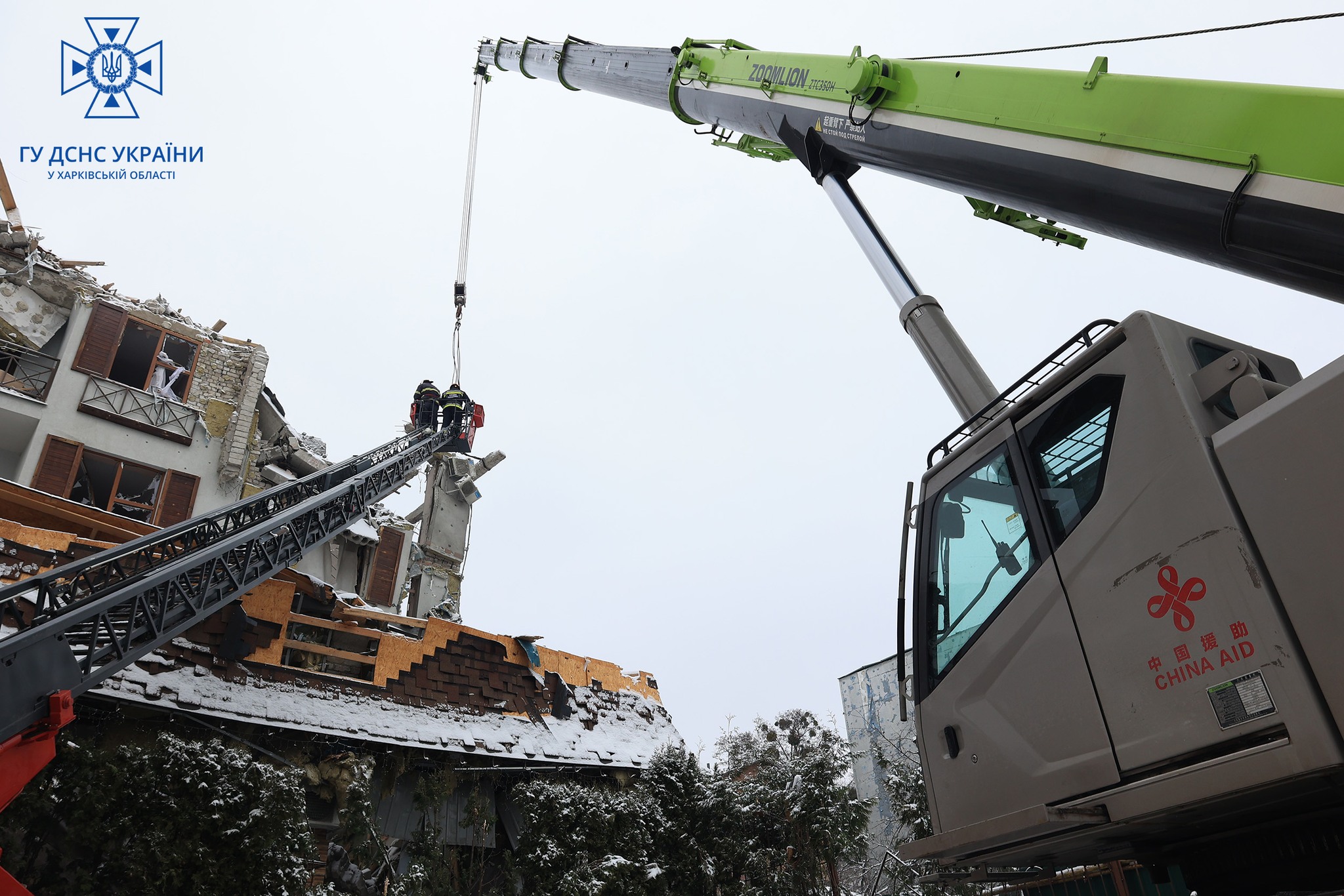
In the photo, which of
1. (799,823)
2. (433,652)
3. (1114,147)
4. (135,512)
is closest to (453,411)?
(135,512)

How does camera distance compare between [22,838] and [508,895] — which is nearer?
[22,838]

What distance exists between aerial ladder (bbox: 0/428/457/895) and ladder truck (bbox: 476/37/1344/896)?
7562 millimetres

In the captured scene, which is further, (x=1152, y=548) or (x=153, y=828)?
(x=153, y=828)

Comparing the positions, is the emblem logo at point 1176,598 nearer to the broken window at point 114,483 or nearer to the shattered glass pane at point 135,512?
the broken window at point 114,483

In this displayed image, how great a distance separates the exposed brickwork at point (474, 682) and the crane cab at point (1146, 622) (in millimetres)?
11613

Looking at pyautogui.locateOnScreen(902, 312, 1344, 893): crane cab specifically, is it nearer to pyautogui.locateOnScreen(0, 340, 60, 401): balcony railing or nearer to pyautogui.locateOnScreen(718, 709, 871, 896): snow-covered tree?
pyautogui.locateOnScreen(718, 709, 871, 896): snow-covered tree

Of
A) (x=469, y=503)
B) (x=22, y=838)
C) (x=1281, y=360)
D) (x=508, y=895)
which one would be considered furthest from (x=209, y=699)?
(x=469, y=503)

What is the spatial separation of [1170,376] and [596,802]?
12.2m

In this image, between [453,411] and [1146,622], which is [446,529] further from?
[1146,622]

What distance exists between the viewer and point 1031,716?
396 centimetres

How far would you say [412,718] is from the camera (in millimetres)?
13586

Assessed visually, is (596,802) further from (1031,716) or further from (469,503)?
(469,503)

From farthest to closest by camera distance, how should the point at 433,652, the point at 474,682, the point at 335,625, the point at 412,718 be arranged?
the point at 474,682
the point at 433,652
the point at 335,625
the point at 412,718

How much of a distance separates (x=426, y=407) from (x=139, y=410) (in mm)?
7382
